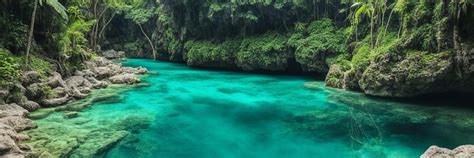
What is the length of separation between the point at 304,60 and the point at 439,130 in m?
17.2

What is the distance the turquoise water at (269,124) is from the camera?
1220 centimetres

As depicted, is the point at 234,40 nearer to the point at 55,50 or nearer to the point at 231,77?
the point at 231,77

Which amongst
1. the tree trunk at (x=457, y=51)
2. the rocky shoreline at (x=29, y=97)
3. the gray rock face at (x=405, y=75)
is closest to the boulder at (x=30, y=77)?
the rocky shoreline at (x=29, y=97)

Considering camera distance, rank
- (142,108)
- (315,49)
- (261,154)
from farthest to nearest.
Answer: (315,49) < (142,108) < (261,154)

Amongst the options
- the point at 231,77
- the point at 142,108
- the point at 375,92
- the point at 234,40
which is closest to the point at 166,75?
the point at 231,77

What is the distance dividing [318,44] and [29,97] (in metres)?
20.6

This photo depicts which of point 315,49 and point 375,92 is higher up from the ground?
point 315,49

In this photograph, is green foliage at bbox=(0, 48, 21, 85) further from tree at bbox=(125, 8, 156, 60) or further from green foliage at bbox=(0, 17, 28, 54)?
tree at bbox=(125, 8, 156, 60)

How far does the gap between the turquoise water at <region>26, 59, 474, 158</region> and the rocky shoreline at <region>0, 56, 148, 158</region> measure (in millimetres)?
975

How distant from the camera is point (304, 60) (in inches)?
1228

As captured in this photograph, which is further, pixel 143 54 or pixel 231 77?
pixel 143 54

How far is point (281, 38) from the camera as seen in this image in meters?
34.3

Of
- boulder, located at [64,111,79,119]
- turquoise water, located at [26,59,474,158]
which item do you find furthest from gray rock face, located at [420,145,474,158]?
boulder, located at [64,111,79,119]

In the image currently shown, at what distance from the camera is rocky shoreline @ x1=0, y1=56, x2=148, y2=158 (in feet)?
35.1
